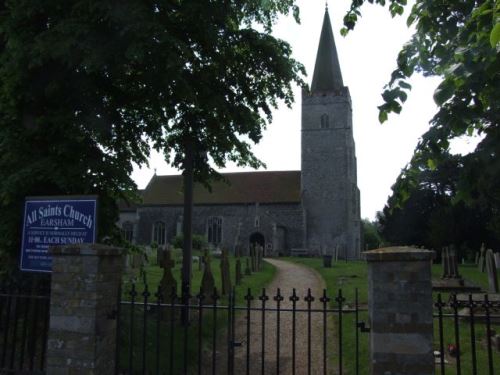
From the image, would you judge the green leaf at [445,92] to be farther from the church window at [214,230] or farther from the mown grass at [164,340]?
the church window at [214,230]

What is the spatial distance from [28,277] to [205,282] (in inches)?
169

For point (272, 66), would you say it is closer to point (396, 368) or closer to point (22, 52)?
point (22, 52)

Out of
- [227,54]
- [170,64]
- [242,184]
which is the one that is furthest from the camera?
[242,184]

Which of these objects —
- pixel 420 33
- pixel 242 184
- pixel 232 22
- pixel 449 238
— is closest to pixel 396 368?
pixel 420 33

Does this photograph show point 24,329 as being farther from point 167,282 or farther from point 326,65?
point 326,65

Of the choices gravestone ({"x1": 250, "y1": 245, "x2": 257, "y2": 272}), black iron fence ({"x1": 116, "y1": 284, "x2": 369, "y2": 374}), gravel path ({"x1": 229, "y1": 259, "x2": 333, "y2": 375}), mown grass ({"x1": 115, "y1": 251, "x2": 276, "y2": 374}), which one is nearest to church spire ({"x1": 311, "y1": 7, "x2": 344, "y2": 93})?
gravestone ({"x1": 250, "y1": 245, "x2": 257, "y2": 272})

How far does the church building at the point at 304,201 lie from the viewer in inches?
1673

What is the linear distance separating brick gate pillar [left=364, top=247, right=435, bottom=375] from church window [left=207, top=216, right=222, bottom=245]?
4052 cm

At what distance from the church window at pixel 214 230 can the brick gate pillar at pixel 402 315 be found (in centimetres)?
4052

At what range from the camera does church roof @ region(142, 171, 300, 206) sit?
44.0 metres

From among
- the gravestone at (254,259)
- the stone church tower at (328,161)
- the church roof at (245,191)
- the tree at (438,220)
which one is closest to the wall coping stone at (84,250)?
the gravestone at (254,259)

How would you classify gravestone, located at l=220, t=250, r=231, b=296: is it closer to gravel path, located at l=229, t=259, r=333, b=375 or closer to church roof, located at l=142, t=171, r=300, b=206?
gravel path, located at l=229, t=259, r=333, b=375

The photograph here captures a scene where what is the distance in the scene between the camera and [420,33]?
443cm

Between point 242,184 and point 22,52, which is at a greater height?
point 242,184
